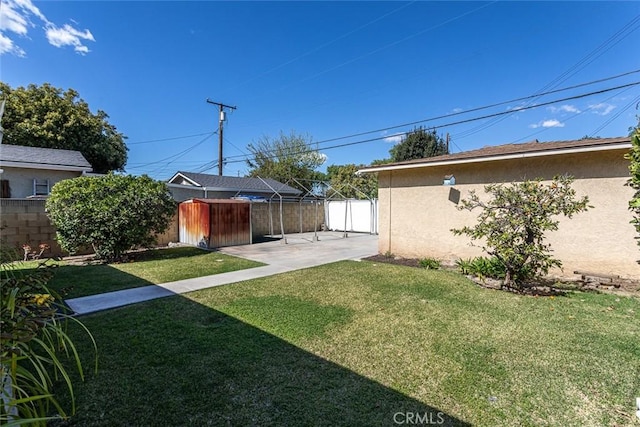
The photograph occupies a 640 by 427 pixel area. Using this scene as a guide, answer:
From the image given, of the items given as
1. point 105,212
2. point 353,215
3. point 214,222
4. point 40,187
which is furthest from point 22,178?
point 353,215

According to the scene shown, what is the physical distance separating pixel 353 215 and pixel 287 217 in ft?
13.2

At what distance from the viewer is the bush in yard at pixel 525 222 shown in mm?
5953

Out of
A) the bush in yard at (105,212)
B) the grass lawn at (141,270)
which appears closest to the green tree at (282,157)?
the grass lawn at (141,270)

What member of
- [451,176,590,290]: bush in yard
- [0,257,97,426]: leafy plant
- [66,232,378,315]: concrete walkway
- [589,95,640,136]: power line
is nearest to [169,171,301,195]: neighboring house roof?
[66,232,378,315]: concrete walkway

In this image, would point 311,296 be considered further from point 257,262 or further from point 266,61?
point 266,61

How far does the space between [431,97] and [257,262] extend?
13.2m

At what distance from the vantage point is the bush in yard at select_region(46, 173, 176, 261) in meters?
8.73

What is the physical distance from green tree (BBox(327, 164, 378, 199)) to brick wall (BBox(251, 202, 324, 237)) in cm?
335

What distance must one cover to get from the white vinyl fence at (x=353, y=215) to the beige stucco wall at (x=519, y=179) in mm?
7515

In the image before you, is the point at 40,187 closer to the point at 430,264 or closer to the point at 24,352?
the point at 24,352

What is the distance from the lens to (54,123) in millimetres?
20625

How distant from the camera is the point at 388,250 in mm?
10320

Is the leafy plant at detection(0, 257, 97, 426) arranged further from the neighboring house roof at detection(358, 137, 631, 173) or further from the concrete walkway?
the neighboring house roof at detection(358, 137, 631, 173)

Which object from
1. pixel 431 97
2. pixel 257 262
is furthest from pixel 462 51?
pixel 257 262
